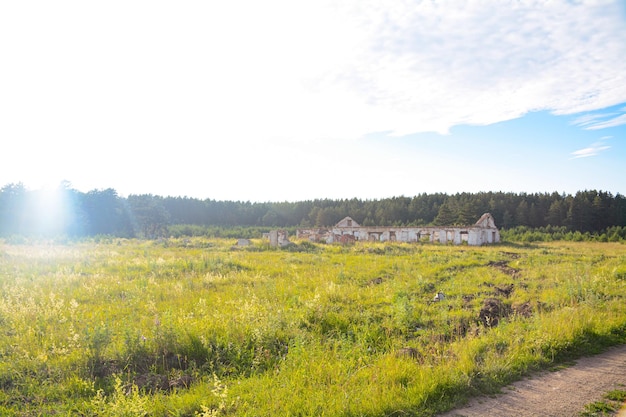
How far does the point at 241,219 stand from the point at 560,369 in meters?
83.3

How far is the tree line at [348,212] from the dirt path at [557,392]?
55950mm

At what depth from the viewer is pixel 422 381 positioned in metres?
5.32

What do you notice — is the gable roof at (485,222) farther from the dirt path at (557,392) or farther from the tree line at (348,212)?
the dirt path at (557,392)

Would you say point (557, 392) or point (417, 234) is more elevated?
point (417, 234)

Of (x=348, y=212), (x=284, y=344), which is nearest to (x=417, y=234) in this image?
(x=348, y=212)

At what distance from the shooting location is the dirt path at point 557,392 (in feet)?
15.9

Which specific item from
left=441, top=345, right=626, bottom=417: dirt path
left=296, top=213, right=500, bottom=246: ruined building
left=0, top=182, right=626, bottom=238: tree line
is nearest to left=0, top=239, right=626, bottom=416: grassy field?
left=441, top=345, right=626, bottom=417: dirt path

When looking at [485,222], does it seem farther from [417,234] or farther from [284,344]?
[284,344]

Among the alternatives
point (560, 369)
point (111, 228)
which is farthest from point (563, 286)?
point (111, 228)

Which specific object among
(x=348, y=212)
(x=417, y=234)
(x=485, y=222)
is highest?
(x=348, y=212)

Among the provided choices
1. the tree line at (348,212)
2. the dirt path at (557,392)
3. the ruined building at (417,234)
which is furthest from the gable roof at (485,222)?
the dirt path at (557,392)

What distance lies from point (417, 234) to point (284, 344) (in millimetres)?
39121

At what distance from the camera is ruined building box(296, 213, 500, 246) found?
4094 centimetres

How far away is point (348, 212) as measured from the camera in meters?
78.8
